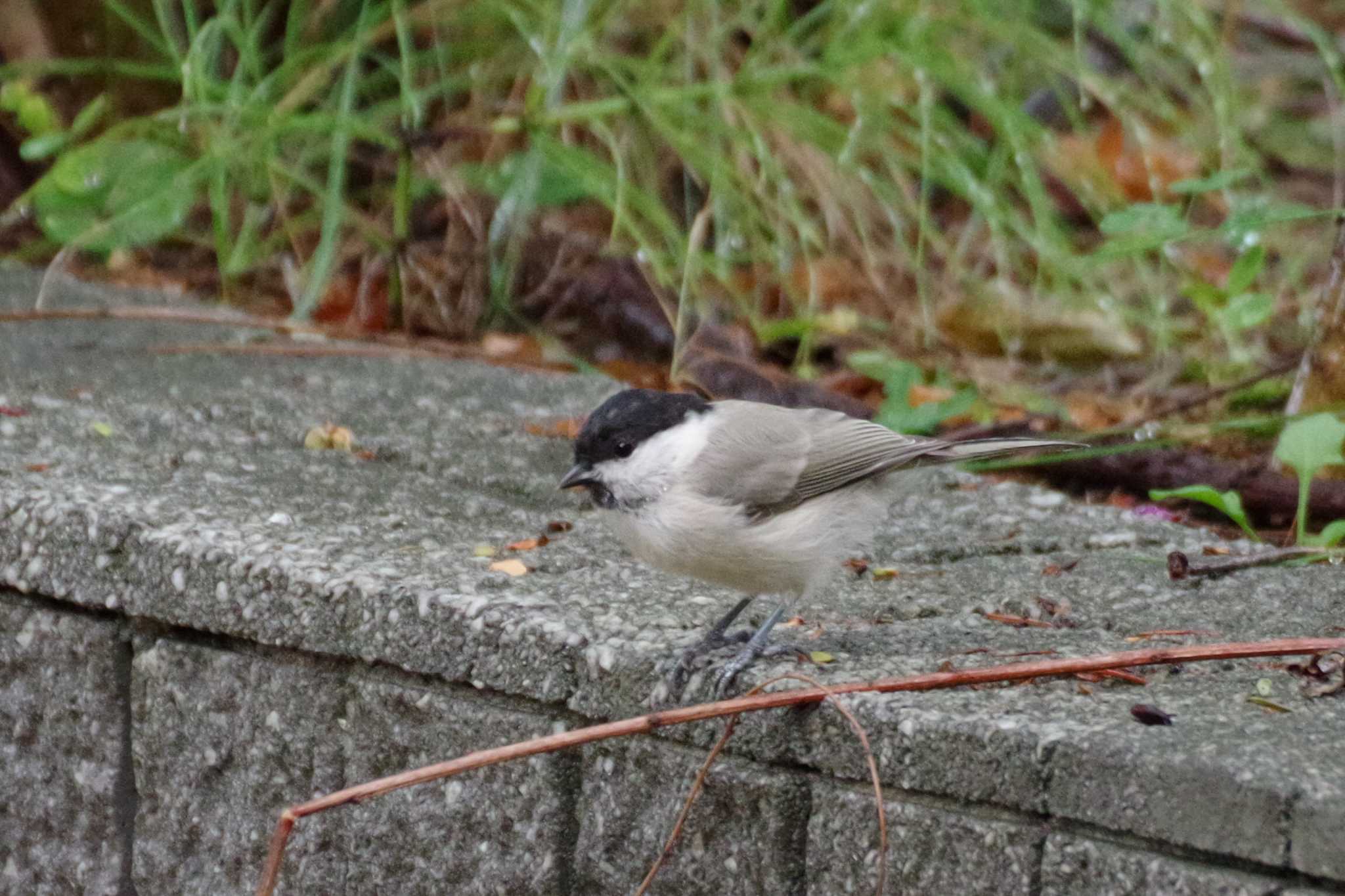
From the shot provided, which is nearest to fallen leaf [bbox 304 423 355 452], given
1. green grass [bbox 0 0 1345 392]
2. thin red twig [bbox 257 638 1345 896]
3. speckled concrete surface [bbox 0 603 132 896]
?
speckled concrete surface [bbox 0 603 132 896]

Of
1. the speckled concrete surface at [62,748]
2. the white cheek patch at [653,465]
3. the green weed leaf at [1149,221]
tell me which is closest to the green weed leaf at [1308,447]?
the green weed leaf at [1149,221]

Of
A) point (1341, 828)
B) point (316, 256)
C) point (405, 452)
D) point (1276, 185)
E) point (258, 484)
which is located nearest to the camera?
point (1341, 828)

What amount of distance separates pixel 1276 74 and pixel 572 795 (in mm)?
6080

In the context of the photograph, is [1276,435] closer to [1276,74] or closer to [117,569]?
[117,569]

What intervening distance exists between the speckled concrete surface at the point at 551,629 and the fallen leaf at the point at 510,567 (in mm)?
21

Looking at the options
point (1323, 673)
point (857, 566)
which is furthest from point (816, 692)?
point (857, 566)

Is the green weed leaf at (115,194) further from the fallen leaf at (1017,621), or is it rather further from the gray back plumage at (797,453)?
the fallen leaf at (1017,621)

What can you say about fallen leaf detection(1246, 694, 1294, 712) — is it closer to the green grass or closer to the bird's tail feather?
the bird's tail feather

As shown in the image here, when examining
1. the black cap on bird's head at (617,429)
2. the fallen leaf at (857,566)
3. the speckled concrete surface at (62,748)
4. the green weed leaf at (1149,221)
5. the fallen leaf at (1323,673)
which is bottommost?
the speckled concrete surface at (62,748)

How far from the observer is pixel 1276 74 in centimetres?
715

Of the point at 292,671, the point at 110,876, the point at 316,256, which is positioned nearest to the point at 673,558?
the point at 292,671

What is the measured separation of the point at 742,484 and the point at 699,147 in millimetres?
1907

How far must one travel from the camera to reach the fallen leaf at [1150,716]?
1.81 m

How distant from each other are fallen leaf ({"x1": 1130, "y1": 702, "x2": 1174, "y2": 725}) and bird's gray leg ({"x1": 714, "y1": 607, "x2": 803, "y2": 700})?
1.59 ft
